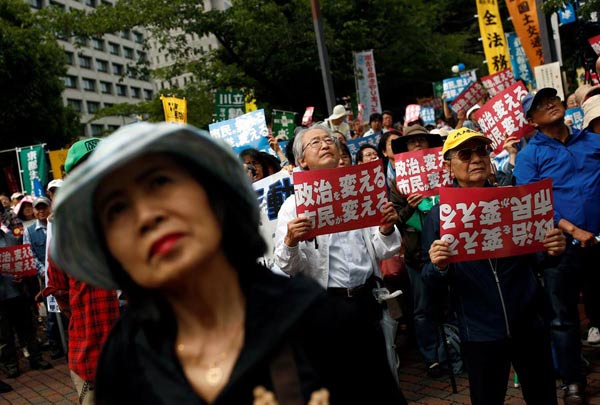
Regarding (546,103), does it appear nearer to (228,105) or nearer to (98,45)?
(228,105)

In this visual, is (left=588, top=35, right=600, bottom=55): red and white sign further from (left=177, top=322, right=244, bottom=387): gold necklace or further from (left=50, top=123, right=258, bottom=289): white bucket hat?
(left=177, top=322, right=244, bottom=387): gold necklace

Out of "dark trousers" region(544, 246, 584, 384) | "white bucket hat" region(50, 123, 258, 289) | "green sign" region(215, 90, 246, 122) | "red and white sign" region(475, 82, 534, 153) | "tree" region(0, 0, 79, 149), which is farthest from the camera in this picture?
"tree" region(0, 0, 79, 149)

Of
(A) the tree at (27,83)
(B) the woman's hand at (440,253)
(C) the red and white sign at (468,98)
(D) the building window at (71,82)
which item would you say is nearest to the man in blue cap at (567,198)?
(B) the woman's hand at (440,253)

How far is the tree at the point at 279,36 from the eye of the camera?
15.5m

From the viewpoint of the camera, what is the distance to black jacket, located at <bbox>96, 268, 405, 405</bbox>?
47.9 inches

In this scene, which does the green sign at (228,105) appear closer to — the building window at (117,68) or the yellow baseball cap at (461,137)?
the yellow baseball cap at (461,137)

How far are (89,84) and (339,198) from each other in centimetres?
5685

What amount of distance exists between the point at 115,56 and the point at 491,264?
6206 cm

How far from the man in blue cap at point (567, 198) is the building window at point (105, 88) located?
57702 millimetres

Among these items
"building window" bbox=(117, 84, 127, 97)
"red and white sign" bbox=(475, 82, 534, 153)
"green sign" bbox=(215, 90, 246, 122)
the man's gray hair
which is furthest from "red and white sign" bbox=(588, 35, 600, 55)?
"building window" bbox=(117, 84, 127, 97)

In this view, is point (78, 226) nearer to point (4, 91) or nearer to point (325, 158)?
point (325, 158)

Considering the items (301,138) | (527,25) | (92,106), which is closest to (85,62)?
(92,106)

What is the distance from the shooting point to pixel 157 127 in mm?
1200

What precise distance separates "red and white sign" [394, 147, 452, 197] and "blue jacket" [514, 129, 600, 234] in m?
0.77
